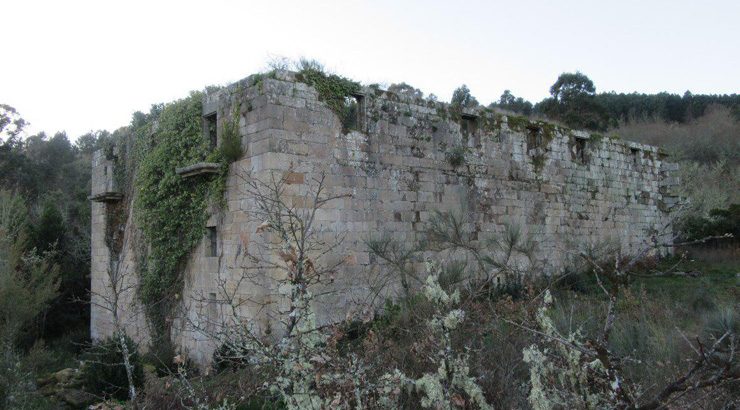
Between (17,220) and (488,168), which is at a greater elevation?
(488,168)

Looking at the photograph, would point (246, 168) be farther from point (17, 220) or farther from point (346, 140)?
point (17, 220)

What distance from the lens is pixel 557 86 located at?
33.8 meters

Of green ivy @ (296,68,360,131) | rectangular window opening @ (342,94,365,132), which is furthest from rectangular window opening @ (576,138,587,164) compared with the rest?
green ivy @ (296,68,360,131)

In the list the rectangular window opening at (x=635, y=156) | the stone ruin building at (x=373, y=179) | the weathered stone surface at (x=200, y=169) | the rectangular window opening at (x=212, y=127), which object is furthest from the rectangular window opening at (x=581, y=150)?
the weathered stone surface at (x=200, y=169)

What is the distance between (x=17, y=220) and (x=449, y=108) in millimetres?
12314

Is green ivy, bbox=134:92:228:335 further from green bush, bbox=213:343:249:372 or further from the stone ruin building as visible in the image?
green bush, bbox=213:343:249:372

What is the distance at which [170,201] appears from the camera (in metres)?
10.5

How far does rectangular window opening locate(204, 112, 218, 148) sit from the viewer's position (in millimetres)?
9875

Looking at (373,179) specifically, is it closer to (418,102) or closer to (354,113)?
(354,113)

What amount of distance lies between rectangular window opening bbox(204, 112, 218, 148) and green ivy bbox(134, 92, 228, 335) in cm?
10

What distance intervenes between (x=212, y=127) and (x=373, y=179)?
2928mm

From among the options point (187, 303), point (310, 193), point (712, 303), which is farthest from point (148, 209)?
point (712, 303)

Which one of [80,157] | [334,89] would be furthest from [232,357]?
[80,157]

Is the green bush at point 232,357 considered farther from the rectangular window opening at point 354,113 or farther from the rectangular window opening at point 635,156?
the rectangular window opening at point 635,156
